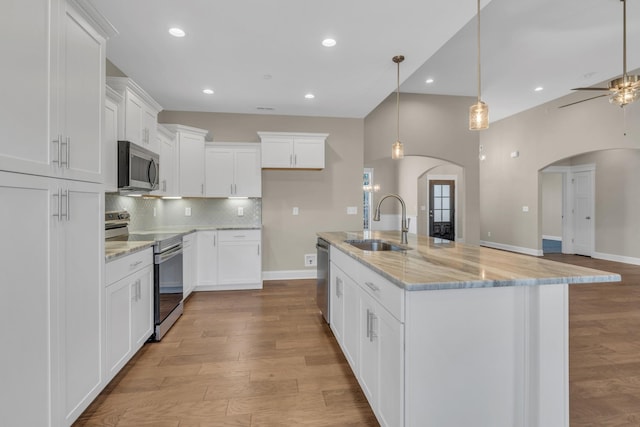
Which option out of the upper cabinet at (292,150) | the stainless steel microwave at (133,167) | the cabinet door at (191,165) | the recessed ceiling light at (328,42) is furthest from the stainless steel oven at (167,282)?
the recessed ceiling light at (328,42)

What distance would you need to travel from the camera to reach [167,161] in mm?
4016

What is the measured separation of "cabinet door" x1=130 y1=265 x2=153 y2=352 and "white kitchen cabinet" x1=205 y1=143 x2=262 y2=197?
2.16 meters

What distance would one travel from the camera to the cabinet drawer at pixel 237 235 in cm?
435

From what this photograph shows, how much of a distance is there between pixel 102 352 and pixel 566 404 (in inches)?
99.5

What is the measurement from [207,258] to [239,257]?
17.5 inches

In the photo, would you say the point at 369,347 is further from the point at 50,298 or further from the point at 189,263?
the point at 189,263

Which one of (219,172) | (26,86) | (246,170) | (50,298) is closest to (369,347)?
(50,298)

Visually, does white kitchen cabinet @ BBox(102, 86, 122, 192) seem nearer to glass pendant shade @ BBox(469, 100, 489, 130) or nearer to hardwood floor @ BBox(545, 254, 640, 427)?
glass pendant shade @ BBox(469, 100, 489, 130)

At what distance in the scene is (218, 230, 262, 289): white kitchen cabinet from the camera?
14.3 feet

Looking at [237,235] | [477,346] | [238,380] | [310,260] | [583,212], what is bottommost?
[238,380]

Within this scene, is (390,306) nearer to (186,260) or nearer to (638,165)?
(186,260)

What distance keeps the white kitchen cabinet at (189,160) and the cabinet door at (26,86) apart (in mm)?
2898

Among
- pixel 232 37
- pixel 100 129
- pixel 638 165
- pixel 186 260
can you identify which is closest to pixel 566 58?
pixel 638 165

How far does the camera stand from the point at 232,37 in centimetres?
284
